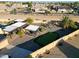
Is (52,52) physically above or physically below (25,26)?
above

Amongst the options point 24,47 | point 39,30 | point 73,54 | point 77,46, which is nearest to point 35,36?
point 39,30

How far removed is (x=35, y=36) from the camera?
14.9 meters

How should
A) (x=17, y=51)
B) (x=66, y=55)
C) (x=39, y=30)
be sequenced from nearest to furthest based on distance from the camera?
(x=66, y=55) → (x=17, y=51) → (x=39, y=30)

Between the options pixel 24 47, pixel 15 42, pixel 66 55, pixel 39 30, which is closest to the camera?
pixel 66 55

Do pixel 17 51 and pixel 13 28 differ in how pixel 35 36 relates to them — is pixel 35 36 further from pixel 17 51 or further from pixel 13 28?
pixel 17 51

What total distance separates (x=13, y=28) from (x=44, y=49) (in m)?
6.89

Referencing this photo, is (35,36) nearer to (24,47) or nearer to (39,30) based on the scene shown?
(39,30)

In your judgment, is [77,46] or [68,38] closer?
[77,46]

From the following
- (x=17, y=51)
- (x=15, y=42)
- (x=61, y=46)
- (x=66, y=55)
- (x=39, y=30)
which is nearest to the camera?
(x=66, y=55)

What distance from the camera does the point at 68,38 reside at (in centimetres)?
1169

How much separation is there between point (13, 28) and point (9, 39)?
1.95m

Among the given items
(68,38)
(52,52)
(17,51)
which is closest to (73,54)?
(52,52)

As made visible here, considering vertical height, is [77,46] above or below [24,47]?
above

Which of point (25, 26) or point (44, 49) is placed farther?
point (25, 26)
